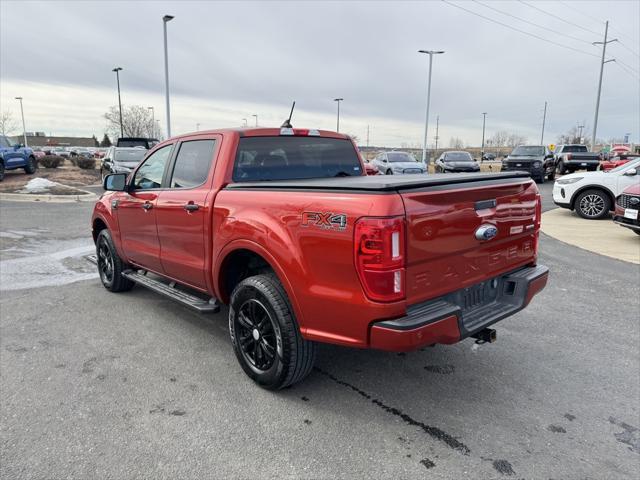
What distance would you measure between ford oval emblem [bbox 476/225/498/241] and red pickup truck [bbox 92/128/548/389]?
1cm

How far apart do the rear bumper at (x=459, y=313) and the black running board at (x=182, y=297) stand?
171 centimetres

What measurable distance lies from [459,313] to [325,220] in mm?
992

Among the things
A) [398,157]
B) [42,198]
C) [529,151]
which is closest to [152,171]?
[42,198]

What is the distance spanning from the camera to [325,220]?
2.71 m

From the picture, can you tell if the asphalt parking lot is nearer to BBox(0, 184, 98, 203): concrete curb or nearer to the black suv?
BBox(0, 184, 98, 203): concrete curb

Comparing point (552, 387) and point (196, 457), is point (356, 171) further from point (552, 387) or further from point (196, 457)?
point (196, 457)

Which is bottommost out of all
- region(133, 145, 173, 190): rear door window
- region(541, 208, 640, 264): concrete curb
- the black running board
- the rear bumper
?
region(541, 208, 640, 264): concrete curb

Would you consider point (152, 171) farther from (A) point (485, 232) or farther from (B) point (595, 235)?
(B) point (595, 235)

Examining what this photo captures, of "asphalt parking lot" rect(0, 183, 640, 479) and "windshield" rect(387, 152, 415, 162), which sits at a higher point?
"windshield" rect(387, 152, 415, 162)

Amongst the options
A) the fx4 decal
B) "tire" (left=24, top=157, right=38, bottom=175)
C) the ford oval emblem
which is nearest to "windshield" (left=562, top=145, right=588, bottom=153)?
the ford oval emblem

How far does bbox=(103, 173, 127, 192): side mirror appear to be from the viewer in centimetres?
502

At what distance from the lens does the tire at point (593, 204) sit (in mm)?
11461

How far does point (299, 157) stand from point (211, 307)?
1571mm

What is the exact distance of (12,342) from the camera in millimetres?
4188
